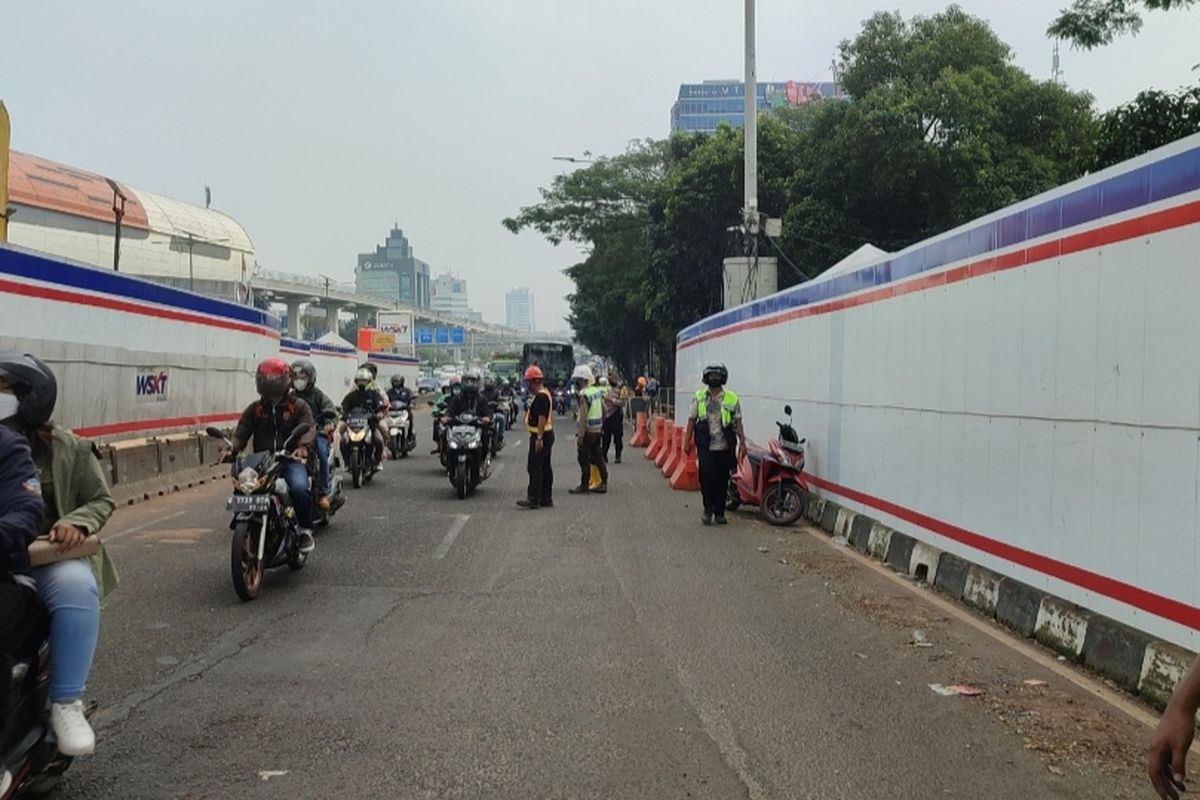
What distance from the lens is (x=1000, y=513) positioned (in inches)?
308

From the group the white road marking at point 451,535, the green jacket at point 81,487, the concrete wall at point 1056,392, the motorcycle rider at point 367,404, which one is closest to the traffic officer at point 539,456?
the white road marking at point 451,535

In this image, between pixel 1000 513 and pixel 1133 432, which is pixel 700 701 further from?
pixel 1000 513

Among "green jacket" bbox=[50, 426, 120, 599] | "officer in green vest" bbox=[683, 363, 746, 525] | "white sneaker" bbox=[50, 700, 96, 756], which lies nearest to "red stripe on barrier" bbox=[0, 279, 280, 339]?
"officer in green vest" bbox=[683, 363, 746, 525]

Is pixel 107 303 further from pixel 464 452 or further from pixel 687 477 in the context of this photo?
pixel 687 477

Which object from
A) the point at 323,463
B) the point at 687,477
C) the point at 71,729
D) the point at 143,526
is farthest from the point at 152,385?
the point at 71,729

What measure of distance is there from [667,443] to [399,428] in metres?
5.25

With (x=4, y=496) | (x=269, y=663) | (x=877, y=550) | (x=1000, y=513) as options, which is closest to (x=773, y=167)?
(x=877, y=550)

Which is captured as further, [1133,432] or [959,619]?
[959,619]

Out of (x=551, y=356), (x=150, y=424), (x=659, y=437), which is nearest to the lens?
(x=150, y=424)

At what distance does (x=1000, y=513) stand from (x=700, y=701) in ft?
11.2

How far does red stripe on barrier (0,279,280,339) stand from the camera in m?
12.5

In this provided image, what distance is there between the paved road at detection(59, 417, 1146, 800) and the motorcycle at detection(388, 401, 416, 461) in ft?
34.3

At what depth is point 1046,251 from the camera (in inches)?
287

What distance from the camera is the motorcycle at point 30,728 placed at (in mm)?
3645
